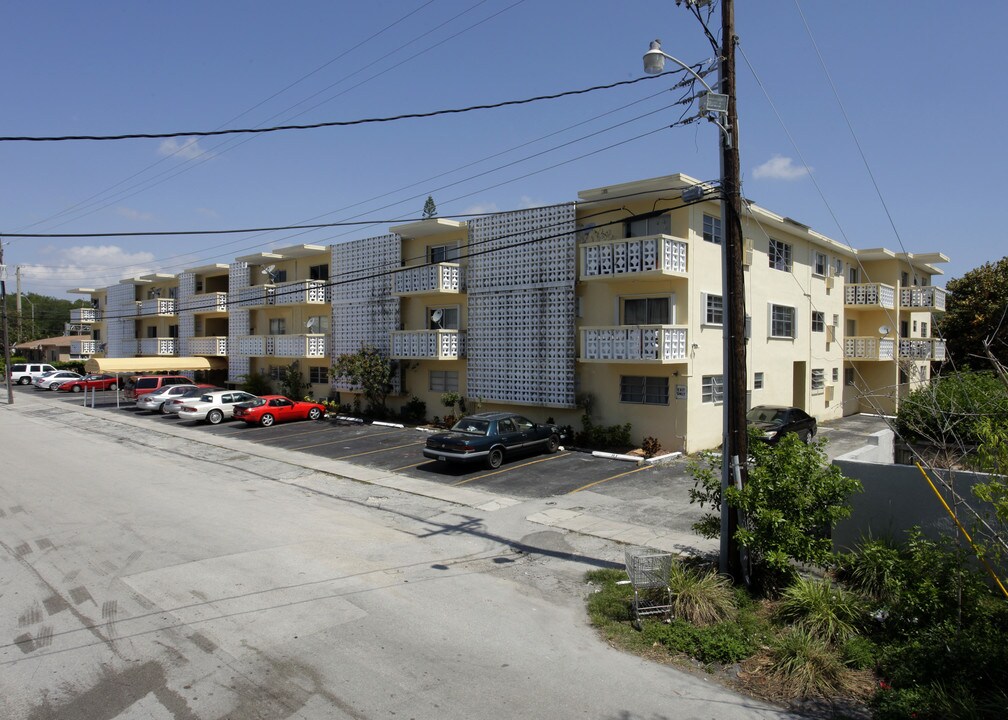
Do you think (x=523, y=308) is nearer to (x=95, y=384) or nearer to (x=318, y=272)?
(x=318, y=272)

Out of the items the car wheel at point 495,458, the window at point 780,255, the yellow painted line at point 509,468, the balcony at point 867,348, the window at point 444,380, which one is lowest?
the yellow painted line at point 509,468

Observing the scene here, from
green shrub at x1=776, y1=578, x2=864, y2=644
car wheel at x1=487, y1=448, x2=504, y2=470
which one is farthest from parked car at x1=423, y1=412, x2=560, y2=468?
green shrub at x1=776, y1=578, x2=864, y2=644

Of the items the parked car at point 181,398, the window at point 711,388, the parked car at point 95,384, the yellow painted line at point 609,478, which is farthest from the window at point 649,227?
the parked car at point 95,384

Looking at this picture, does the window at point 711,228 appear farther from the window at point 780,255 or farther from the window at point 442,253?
the window at point 442,253

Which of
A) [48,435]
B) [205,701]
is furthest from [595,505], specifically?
[48,435]

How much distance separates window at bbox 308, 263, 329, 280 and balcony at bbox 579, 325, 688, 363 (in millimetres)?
17161

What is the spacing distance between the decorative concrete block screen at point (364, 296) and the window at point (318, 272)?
1.30 meters

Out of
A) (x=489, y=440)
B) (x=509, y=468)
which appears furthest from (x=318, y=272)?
(x=509, y=468)

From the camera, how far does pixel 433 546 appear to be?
1154 centimetres

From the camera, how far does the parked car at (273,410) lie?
90.8 ft

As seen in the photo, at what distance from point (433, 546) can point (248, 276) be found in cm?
3051

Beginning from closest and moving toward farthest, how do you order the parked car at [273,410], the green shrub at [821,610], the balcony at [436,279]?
1. the green shrub at [821,610]
2. the balcony at [436,279]
3. the parked car at [273,410]

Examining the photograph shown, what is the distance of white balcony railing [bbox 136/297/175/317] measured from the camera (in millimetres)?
45438

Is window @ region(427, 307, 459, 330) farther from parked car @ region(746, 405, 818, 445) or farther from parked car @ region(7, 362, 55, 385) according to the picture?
parked car @ region(7, 362, 55, 385)
